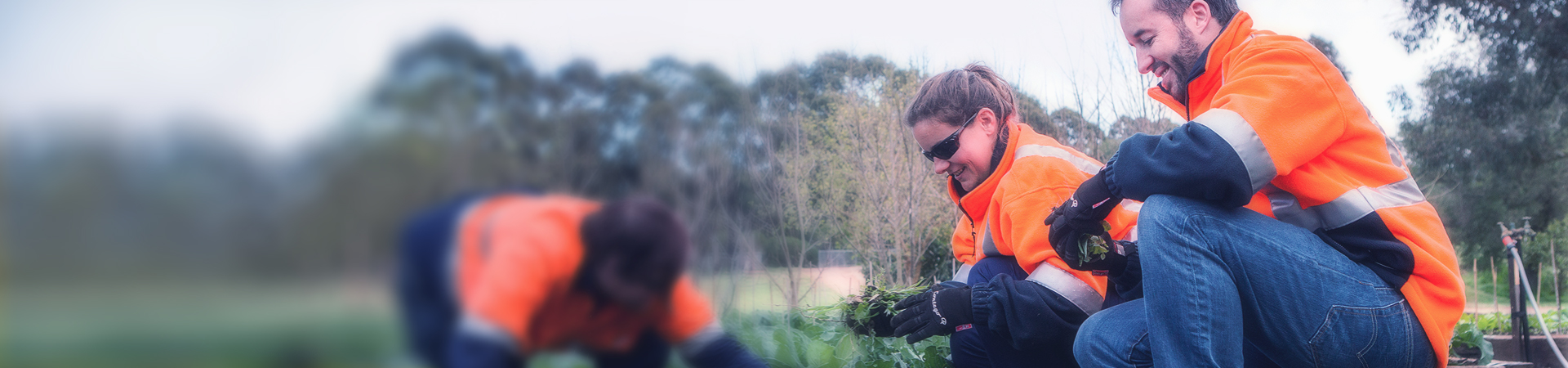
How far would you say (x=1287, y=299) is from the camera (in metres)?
1.64

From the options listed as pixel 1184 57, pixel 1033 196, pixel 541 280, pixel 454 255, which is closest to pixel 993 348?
pixel 1033 196

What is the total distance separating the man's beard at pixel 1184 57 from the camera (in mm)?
2006

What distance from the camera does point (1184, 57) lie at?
2023 millimetres

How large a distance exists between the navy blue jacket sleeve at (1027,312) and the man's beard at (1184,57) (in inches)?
25.6

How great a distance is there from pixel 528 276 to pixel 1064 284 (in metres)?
1.63

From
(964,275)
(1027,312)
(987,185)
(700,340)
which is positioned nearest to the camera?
(700,340)

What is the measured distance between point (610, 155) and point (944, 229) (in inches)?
120

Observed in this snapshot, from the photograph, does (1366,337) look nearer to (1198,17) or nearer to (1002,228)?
(1198,17)

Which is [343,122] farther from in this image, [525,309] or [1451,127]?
[1451,127]

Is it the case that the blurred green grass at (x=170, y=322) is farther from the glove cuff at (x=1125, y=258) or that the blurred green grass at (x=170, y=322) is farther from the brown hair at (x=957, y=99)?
the brown hair at (x=957, y=99)

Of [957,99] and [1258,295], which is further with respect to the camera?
[957,99]

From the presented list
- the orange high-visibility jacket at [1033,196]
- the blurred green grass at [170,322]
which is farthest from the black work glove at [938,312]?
the blurred green grass at [170,322]

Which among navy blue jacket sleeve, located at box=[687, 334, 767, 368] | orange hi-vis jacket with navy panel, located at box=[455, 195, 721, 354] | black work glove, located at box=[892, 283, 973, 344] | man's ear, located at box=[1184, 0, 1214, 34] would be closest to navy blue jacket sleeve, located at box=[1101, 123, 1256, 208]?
man's ear, located at box=[1184, 0, 1214, 34]

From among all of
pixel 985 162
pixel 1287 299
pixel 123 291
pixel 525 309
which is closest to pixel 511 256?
pixel 525 309
